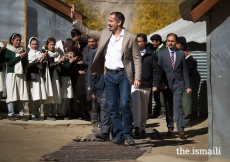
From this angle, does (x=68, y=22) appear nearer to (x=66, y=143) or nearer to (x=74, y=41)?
(x=74, y=41)

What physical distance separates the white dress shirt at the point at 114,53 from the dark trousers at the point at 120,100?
5.0 inches

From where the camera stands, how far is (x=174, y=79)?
41.8ft

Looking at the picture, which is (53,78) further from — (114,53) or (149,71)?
(114,53)

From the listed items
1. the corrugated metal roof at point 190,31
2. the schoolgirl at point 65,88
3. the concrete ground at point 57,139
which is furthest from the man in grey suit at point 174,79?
the corrugated metal roof at point 190,31

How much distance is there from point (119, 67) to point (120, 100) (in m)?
0.56

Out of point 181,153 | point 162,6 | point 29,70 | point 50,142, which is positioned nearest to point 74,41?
point 29,70

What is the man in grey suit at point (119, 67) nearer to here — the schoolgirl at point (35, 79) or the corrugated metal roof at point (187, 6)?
the corrugated metal roof at point (187, 6)

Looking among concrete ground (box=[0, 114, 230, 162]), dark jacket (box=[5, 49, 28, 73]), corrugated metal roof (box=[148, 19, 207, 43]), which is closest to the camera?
concrete ground (box=[0, 114, 230, 162])

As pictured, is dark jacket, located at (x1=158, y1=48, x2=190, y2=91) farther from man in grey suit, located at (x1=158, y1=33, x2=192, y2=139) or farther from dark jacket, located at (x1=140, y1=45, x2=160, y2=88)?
dark jacket, located at (x1=140, y1=45, x2=160, y2=88)

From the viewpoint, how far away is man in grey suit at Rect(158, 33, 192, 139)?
12617 millimetres

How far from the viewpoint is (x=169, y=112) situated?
1301cm

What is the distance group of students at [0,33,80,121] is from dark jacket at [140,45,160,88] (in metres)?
2.94

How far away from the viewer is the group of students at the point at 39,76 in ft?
46.4

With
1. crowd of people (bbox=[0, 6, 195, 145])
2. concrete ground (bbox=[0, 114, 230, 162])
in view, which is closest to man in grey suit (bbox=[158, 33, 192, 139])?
crowd of people (bbox=[0, 6, 195, 145])
